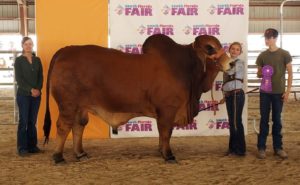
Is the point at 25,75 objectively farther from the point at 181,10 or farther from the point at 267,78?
the point at 267,78

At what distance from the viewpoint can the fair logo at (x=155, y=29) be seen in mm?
6316

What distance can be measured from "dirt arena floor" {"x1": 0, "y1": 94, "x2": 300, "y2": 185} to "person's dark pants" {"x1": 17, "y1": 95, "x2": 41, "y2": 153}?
0.20 meters

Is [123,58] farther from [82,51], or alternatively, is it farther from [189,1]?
[189,1]

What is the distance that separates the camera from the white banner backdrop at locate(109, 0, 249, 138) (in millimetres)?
6289

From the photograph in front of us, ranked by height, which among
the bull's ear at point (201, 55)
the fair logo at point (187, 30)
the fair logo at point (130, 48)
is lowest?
the bull's ear at point (201, 55)

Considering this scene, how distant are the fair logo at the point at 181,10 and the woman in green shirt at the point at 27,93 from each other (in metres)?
2.15

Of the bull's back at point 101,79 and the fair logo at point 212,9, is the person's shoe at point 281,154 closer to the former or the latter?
the bull's back at point 101,79

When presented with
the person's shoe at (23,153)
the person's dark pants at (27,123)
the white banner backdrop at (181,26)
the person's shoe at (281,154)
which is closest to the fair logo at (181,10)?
the white banner backdrop at (181,26)

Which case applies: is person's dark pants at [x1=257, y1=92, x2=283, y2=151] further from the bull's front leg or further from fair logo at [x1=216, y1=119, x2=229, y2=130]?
fair logo at [x1=216, y1=119, x2=229, y2=130]

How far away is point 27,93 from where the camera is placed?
17.4 ft

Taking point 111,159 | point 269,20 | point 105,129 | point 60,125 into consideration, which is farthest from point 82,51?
point 269,20

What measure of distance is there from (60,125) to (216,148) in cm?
223

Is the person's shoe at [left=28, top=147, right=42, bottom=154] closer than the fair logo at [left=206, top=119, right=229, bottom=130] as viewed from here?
Yes

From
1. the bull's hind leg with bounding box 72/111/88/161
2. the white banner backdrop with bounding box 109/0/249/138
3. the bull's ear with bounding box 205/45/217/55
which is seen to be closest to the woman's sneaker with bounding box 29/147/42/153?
the bull's hind leg with bounding box 72/111/88/161
